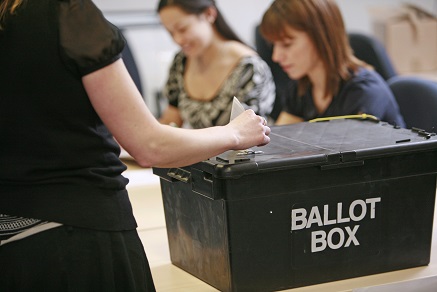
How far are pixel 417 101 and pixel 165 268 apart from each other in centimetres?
112

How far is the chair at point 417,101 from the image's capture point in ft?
6.96

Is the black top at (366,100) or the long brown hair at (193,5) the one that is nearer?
the black top at (366,100)

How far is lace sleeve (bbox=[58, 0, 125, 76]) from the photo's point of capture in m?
0.99

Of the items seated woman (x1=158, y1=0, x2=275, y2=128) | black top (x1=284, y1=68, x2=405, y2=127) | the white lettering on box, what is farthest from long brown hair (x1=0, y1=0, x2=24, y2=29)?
seated woman (x1=158, y1=0, x2=275, y2=128)

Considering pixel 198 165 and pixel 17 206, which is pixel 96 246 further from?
pixel 198 165

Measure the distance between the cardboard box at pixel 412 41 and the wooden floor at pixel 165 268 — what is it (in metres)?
2.79

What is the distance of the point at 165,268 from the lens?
4.87ft

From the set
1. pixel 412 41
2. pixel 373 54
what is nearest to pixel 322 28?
pixel 373 54

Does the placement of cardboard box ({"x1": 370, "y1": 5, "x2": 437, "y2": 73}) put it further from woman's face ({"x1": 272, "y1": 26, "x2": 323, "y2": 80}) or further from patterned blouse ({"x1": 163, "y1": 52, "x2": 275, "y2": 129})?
woman's face ({"x1": 272, "y1": 26, "x2": 323, "y2": 80})

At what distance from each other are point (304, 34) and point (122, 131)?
4.25 ft

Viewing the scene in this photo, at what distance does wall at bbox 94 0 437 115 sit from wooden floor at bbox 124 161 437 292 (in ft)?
9.54

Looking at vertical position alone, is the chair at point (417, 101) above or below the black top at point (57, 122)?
below

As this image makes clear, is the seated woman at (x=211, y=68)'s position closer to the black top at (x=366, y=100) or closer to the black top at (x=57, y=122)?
the black top at (x=366, y=100)

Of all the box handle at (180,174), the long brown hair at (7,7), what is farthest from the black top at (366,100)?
the long brown hair at (7,7)
